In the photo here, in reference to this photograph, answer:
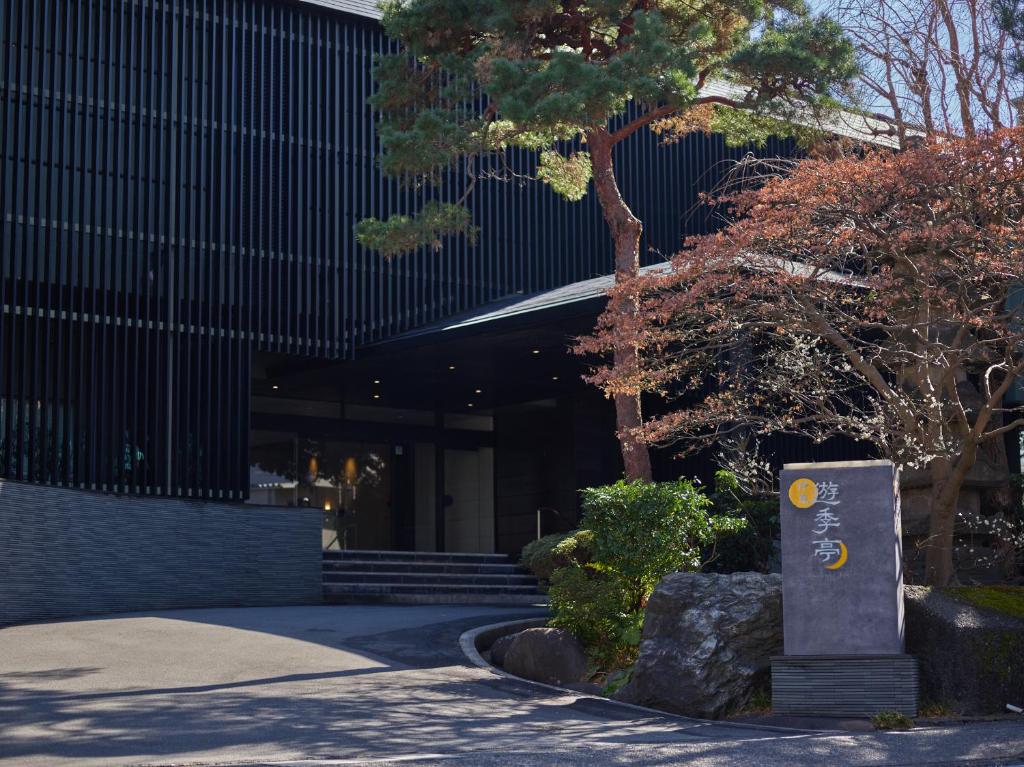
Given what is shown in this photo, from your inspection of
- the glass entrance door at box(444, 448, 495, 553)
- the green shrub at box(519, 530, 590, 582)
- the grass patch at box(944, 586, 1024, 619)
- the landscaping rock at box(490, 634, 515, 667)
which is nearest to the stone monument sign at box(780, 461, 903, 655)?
the grass patch at box(944, 586, 1024, 619)

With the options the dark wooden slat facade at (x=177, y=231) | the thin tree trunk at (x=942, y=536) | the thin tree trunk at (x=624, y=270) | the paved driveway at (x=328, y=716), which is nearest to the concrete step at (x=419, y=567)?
the dark wooden slat facade at (x=177, y=231)

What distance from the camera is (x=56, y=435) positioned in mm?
18719

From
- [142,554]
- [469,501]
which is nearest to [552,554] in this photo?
[142,554]

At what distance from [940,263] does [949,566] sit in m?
3.01

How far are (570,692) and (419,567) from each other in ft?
33.8

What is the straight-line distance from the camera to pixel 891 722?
9.70m

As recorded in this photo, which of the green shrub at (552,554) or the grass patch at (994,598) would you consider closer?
the grass patch at (994,598)

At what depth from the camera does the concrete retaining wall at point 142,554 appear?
54.2 ft

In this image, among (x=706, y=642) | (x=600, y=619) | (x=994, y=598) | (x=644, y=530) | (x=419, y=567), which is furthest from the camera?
(x=419, y=567)

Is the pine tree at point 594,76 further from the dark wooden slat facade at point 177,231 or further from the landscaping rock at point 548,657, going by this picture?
the dark wooden slat facade at point 177,231

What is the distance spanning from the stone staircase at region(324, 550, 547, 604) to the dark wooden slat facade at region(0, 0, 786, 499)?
222 centimetres

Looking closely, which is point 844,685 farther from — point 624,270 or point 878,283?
point 624,270

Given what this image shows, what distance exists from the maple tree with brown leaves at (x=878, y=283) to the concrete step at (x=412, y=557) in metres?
8.71

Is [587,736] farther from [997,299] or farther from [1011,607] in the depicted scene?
[997,299]
